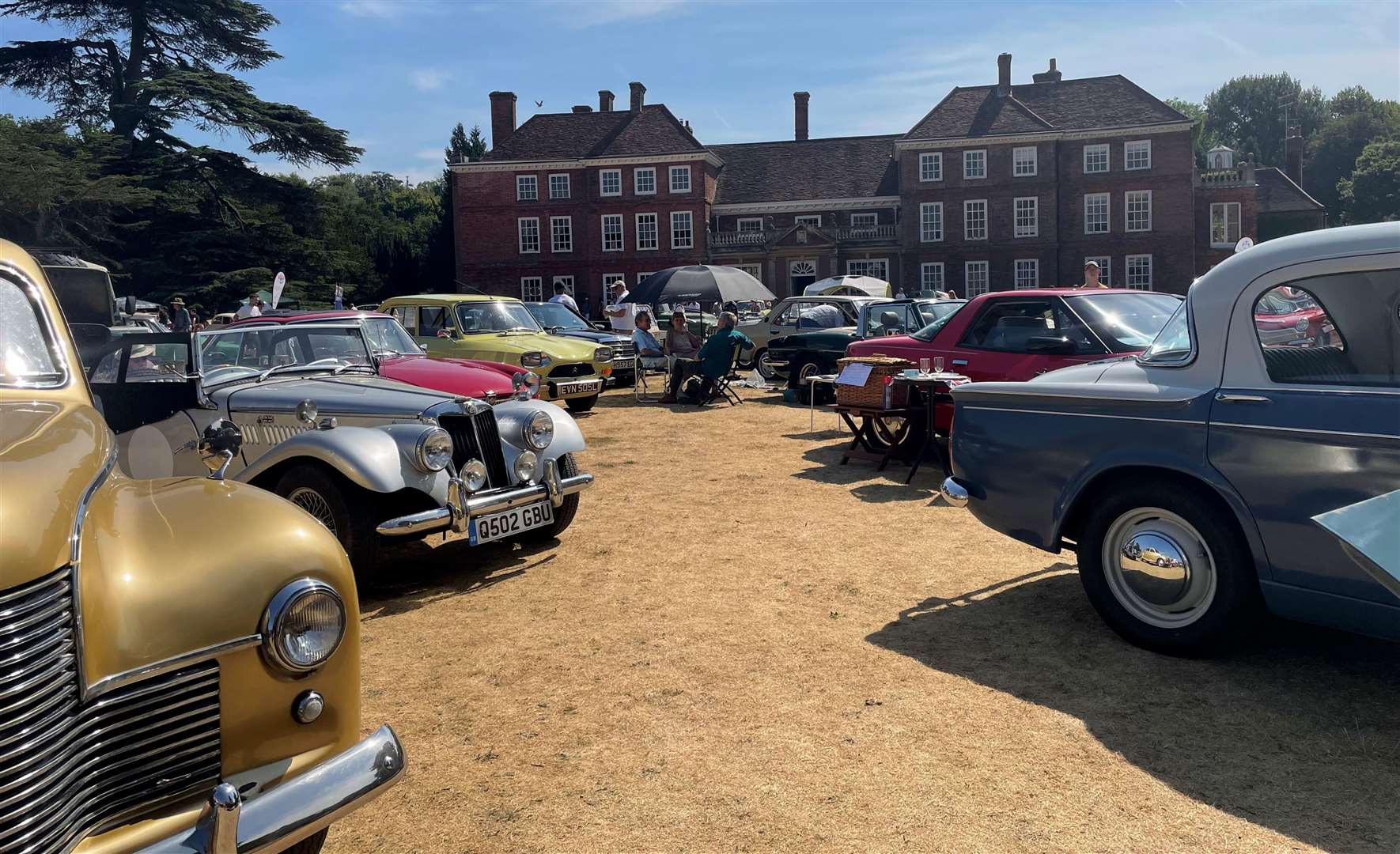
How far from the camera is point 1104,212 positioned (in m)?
46.6

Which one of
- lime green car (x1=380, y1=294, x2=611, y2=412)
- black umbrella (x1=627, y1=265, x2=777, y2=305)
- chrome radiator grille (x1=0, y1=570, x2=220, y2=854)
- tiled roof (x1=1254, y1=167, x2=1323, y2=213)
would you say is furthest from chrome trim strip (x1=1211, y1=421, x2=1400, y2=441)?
tiled roof (x1=1254, y1=167, x2=1323, y2=213)

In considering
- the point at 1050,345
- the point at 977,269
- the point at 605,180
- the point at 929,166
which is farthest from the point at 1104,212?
the point at 1050,345

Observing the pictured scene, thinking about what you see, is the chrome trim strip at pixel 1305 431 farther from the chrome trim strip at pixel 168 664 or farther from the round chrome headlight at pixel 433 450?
the round chrome headlight at pixel 433 450

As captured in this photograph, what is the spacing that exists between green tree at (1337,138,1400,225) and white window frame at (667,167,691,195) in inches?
1614

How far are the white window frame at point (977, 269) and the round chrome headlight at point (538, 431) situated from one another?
43576 mm

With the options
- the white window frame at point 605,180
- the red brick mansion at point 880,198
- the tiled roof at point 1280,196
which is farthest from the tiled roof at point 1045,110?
the tiled roof at point 1280,196

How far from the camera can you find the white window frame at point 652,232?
50.6 m

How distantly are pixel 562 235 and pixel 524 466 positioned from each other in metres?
47.0

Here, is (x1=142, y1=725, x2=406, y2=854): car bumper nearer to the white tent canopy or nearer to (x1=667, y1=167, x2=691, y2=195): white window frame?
the white tent canopy

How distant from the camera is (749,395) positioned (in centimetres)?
1756

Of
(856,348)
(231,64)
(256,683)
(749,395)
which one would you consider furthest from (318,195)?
(256,683)

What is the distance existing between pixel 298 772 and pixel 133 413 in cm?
374

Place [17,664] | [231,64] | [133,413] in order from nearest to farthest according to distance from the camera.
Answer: [17,664] → [133,413] → [231,64]

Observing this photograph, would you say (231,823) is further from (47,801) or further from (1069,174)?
(1069,174)
